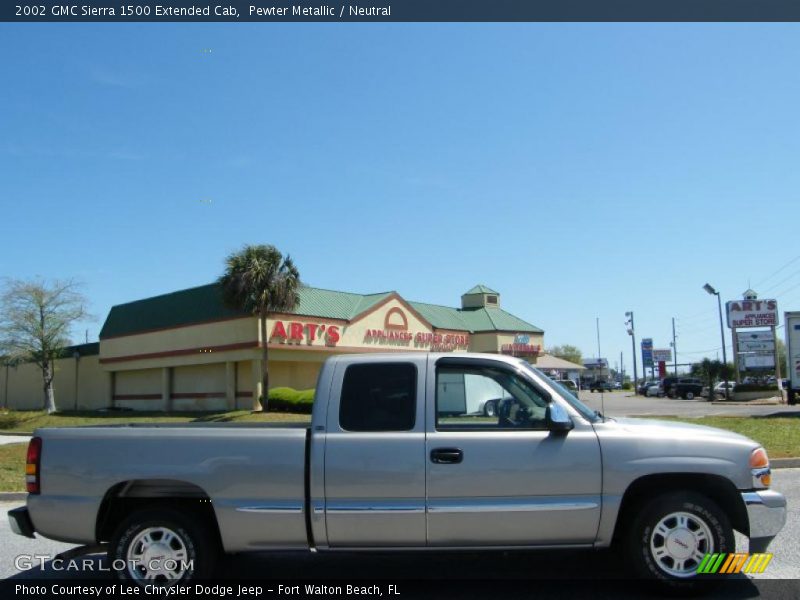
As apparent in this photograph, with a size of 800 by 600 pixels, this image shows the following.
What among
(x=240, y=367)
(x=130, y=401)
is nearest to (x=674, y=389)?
(x=240, y=367)

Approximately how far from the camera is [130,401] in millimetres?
44688

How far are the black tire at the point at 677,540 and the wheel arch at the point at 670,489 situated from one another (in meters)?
0.12

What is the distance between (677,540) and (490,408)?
1.66 m

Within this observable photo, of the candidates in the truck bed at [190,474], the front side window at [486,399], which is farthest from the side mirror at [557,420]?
the truck bed at [190,474]

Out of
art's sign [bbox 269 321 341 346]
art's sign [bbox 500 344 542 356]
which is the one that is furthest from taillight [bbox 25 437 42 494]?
art's sign [bbox 500 344 542 356]

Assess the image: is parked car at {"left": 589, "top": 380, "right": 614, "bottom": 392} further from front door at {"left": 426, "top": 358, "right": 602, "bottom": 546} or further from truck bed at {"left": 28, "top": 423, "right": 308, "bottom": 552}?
truck bed at {"left": 28, "top": 423, "right": 308, "bottom": 552}

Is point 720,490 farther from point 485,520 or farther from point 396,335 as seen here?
point 396,335

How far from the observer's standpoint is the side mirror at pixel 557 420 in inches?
212

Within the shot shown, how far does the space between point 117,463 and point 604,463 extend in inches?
144

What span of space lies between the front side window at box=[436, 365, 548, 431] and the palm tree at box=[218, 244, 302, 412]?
29314 mm

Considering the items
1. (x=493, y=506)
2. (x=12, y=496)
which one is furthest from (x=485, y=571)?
(x=12, y=496)

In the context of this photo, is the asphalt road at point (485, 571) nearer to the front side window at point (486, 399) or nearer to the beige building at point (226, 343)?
the front side window at point (486, 399)

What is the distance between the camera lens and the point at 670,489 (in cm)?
551

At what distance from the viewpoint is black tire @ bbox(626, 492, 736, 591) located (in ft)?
17.6
